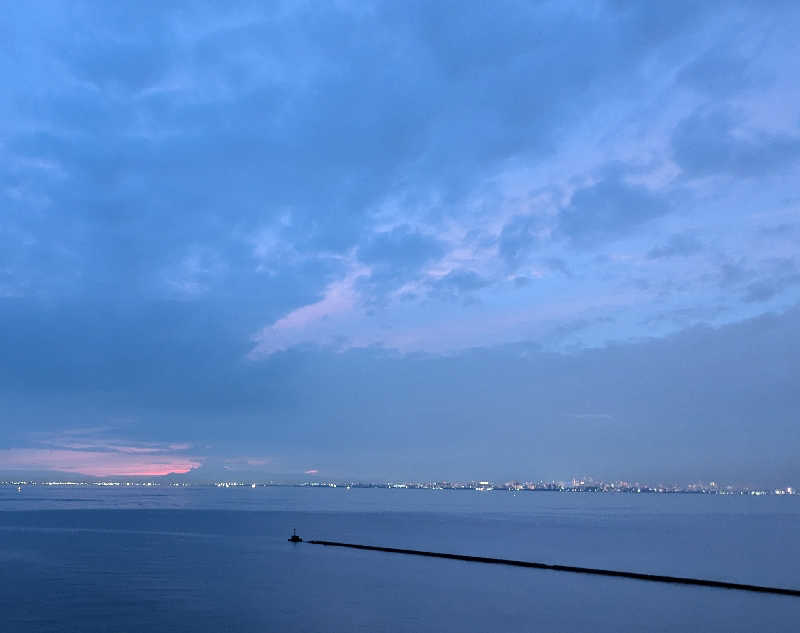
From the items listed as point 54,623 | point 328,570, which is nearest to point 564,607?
point 328,570

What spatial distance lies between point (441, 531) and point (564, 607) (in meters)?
64.5

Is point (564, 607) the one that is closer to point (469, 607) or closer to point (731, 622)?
point (469, 607)

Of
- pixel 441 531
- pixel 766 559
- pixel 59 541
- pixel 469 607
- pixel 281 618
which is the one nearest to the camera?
pixel 281 618

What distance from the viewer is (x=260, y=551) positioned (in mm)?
75062

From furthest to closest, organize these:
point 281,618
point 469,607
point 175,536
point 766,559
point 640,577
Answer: point 175,536, point 766,559, point 640,577, point 469,607, point 281,618

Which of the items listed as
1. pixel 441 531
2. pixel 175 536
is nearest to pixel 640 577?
pixel 441 531

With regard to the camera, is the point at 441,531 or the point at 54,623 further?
the point at 441,531

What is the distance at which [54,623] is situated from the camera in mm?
36531

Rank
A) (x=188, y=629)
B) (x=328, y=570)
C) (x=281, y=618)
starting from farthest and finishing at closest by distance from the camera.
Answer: (x=328, y=570), (x=281, y=618), (x=188, y=629)

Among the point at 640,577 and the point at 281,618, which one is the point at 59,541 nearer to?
the point at 281,618

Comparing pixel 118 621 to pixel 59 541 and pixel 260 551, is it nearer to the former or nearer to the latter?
pixel 260 551

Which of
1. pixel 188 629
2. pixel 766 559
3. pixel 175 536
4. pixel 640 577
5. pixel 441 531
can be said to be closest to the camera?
pixel 188 629

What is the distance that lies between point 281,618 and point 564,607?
17.9m

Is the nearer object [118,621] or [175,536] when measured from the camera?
[118,621]
